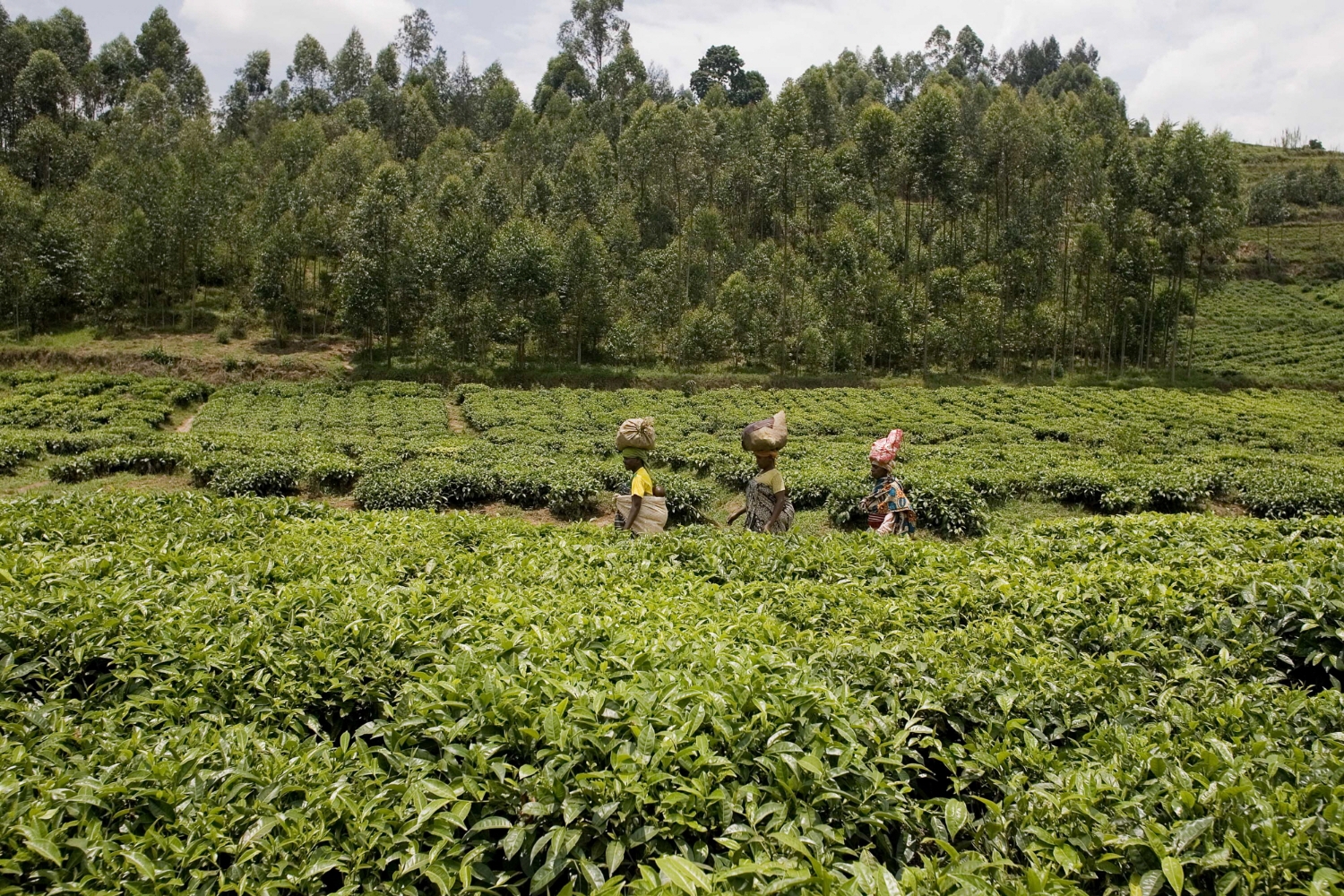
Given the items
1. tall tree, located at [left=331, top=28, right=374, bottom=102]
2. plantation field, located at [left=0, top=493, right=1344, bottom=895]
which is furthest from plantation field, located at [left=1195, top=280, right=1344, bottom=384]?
tall tree, located at [left=331, top=28, right=374, bottom=102]

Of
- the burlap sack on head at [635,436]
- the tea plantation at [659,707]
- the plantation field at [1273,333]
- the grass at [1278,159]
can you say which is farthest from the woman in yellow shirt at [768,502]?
the grass at [1278,159]

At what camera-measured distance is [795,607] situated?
14.9 ft

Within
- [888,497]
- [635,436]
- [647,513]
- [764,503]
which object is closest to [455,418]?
[635,436]

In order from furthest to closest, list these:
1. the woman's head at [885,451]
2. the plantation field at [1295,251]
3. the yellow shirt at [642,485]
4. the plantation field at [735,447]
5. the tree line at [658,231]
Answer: the plantation field at [1295,251] → the tree line at [658,231] → the plantation field at [735,447] → the yellow shirt at [642,485] → the woman's head at [885,451]

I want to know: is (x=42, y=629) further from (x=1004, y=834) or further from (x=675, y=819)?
(x=1004, y=834)

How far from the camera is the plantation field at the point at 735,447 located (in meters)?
12.8

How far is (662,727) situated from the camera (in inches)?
116

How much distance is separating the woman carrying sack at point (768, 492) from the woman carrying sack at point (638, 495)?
72 cm

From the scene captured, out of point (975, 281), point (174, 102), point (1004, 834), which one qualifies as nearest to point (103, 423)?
point (1004, 834)

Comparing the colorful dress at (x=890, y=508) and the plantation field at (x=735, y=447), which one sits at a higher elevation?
the colorful dress at (x=890, y=508)

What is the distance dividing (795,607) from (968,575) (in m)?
1.30

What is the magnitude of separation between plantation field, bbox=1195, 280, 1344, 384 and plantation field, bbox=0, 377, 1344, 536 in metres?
11.7

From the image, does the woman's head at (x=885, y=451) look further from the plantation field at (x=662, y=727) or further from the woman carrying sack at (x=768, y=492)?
the plantation field at (x=662, y=727)

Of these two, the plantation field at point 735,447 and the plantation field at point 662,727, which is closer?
the plantation field at point 662,727
